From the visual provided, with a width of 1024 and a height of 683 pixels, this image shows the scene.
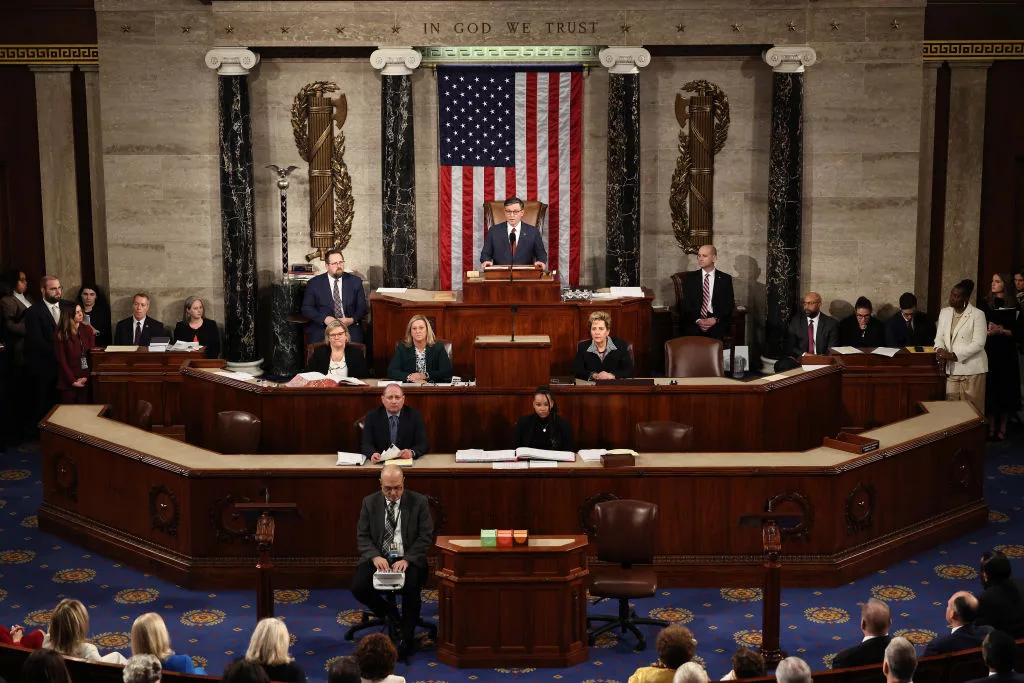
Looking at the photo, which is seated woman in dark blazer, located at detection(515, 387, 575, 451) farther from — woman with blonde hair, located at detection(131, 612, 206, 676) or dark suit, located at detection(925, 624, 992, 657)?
woman with blonde hair, located at detection(131, 612, 206, 676)

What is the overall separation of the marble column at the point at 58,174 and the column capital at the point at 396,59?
380cm

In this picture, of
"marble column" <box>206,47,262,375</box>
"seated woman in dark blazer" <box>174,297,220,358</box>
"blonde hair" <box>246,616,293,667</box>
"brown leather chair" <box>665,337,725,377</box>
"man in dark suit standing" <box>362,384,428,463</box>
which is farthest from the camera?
"marble column" <box>206,47,262,375</box>

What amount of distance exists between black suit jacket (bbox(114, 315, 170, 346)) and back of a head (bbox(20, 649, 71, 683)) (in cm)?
855

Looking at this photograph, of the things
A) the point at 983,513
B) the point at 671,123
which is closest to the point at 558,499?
the point at 983,513

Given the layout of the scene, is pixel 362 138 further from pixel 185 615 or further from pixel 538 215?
pixel 185 615

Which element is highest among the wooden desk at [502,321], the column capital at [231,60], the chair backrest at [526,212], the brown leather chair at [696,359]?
the column capital at [231,60]

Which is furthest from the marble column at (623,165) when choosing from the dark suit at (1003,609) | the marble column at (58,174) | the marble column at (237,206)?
the dark suit at (1003,609)

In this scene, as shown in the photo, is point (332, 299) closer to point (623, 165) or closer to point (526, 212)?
point (526, 212)

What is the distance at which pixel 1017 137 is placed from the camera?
53.0 ft

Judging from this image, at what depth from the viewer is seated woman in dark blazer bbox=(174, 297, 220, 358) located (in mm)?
14734

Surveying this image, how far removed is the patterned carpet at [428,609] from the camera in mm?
8969

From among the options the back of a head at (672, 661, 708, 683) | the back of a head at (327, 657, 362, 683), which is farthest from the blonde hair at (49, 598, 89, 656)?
the back of a head at (672, 661, 708, 683)

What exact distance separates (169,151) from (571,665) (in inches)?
370

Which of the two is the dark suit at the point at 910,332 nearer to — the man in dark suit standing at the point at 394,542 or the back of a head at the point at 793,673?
the man in dark suit standing at the point at 394,542
